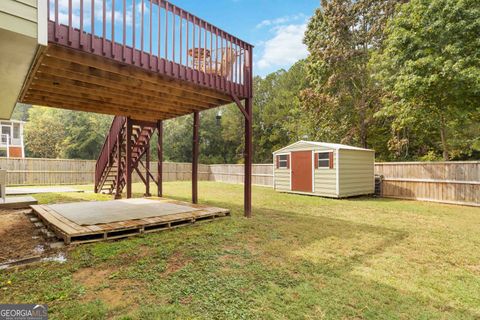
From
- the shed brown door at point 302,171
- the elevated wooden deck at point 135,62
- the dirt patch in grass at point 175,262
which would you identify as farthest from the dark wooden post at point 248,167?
the shed brown door at point 302,171

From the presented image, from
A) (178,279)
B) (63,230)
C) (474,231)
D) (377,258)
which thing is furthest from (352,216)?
(63,230)

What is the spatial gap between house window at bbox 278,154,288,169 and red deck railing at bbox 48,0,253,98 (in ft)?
19.7

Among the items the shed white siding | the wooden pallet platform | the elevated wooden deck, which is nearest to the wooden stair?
the elevated wooden deck

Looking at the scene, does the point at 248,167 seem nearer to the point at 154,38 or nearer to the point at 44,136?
the point at 154,38

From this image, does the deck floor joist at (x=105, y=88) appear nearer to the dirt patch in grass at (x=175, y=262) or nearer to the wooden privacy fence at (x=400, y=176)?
the dirt patch in grass at (x=175, y=262)

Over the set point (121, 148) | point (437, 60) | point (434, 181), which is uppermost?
point (437, 60)

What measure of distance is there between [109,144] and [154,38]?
6.27 m

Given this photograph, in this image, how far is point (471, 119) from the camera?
9.80 meters

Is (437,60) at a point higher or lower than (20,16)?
higher

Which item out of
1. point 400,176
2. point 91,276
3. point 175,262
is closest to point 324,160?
point 400,176

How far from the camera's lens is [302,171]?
10.6 metres

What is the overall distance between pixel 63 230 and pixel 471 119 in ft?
43.7

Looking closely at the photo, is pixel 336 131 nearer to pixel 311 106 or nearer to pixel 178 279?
pixel 311 106

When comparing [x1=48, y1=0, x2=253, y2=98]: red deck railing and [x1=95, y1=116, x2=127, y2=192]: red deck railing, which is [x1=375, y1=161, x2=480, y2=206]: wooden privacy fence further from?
[x1=95, y1=116, x2=127, y2=192]: red deck railing
